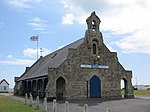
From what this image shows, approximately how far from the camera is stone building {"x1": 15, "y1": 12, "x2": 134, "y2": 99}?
35.1m

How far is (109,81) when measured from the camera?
38.0m

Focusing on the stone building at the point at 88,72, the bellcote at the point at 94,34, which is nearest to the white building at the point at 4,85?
the stone building at the point at 88,72

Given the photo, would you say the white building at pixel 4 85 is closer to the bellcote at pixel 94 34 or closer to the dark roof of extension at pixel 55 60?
the dark roof of extension at pixel 55 60

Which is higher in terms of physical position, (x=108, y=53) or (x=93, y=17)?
(x=93, y=17)

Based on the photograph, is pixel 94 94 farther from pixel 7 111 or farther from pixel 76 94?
pixel 7 111

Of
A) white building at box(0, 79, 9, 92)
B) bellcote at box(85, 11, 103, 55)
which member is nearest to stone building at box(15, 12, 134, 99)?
bellcote at box(85, 11, 103, 55)

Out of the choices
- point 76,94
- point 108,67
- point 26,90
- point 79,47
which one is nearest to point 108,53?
point 108,67

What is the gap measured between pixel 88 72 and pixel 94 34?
16.6 feet

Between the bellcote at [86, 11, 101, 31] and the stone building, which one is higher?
the bellcote at [86, 11, 101, 31]

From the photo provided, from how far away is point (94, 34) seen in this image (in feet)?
123

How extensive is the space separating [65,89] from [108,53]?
26.5 ft

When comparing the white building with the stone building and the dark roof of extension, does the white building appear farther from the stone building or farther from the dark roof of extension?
the stone building

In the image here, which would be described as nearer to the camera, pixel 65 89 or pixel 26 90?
pixel 65 89

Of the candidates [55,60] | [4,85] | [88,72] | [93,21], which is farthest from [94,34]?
[4,85]
